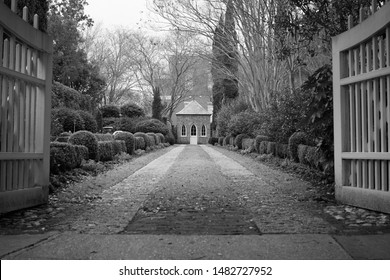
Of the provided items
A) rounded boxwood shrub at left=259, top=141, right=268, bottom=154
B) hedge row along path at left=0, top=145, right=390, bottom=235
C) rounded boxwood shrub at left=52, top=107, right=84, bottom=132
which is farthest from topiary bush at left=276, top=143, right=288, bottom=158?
rounded boxwood shrub at left=52, top=107, right=84, bottom=132

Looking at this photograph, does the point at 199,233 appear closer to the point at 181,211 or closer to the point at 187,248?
the point at 187,248

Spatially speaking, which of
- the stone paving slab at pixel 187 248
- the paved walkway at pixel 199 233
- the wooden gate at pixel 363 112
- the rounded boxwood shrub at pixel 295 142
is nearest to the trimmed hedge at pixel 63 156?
the paved walkway at pixel 199 233

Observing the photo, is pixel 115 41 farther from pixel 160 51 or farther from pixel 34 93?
pixel 34 93

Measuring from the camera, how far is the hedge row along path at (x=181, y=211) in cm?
329

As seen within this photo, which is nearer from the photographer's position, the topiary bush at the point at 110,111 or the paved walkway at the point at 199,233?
the paved walkway at the point at 199,233

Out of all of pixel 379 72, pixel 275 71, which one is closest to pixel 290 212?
pixel 379 72

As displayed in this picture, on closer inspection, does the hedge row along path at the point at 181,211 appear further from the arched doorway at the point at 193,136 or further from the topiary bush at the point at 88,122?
the arched doorway at the point at 193,136

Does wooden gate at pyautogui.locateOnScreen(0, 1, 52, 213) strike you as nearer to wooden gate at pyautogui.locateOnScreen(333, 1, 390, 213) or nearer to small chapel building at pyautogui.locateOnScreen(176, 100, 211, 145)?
wooden gate at pyautogui.locateOnScreen(333, 1, 390, 213)

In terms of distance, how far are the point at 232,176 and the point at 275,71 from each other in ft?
26.9

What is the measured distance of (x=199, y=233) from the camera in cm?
311

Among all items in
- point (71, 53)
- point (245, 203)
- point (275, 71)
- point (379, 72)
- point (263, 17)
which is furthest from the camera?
point (71, 53)

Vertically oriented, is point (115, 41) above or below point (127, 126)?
above

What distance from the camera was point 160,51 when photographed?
31.8 metres

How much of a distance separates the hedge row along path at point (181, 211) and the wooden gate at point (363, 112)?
40 cm
